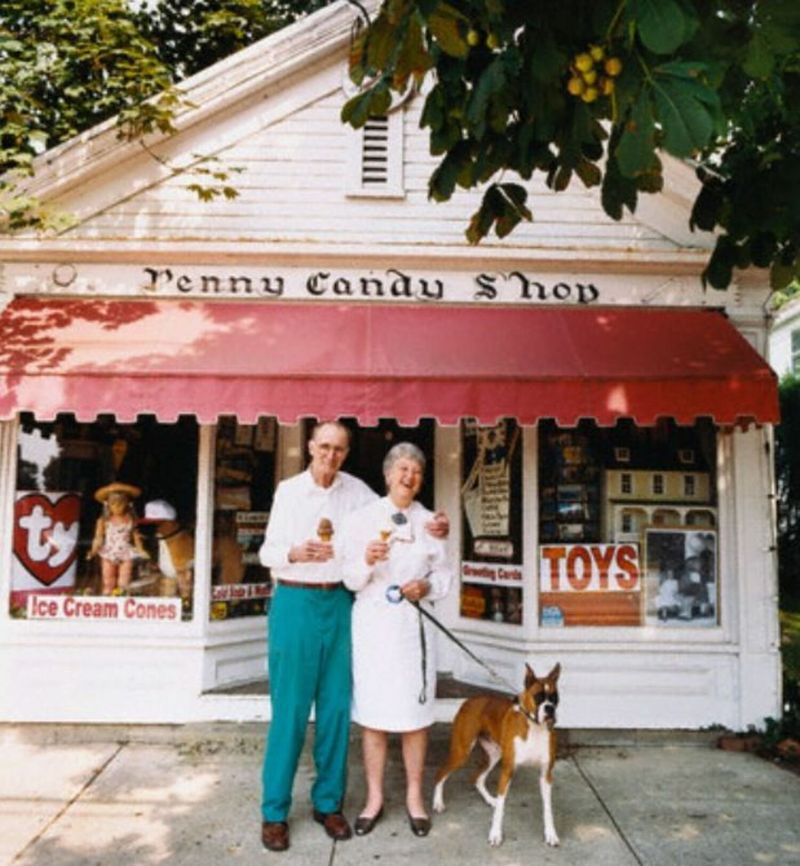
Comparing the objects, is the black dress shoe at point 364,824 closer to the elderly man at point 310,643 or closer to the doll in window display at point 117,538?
the elderly man at point 310,643

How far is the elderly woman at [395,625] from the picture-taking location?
13.3ft

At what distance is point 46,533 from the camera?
598cm

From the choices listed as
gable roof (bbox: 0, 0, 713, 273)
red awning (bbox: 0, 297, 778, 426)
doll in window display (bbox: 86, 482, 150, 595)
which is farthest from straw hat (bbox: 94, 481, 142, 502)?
gable roof (bbox: 0, 0, 713, 273)

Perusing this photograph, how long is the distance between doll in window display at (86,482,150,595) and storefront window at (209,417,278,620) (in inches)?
23.8

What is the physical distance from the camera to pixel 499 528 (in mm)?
6359

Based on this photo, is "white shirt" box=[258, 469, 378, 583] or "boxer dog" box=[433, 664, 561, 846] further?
"white shirt" box=[258, 469, 378, 583]

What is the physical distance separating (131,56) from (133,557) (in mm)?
4100

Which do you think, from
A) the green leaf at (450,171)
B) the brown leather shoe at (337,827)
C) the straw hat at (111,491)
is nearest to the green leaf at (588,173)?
the green leaf at (450,171)

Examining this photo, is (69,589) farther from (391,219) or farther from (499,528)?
(391,219)

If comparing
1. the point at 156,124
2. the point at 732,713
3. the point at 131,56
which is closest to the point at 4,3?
the point at 131,56

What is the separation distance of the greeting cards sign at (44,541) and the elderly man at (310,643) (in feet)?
8.37

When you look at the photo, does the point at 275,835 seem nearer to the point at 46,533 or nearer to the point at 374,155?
the point at 46,533

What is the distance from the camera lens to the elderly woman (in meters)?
4.05

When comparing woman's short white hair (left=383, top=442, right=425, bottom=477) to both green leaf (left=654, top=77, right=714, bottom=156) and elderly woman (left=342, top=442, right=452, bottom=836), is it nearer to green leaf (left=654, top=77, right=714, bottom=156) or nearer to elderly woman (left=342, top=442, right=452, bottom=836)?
elderly woman (left=342, top=442, right=452, bottom=836)
